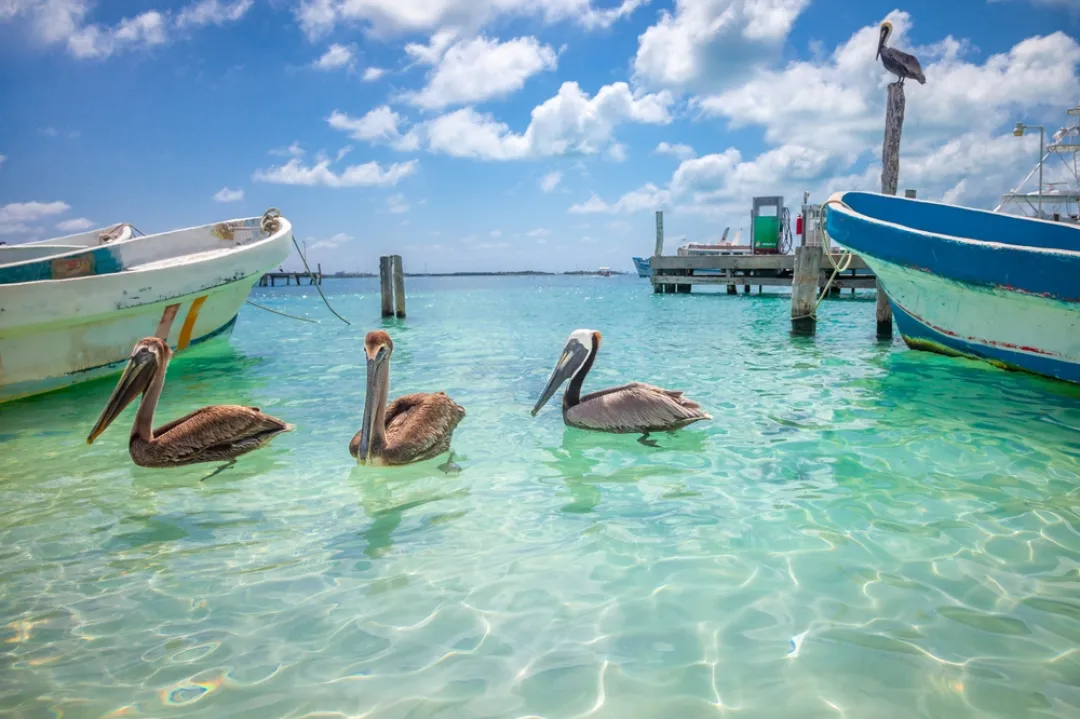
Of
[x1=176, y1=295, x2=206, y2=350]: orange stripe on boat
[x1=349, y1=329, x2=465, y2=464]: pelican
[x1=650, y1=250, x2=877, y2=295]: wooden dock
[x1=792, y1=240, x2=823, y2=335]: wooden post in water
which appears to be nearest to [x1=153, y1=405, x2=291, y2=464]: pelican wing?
[x1=349, y1=329, x2=465, y2=464]: pelican

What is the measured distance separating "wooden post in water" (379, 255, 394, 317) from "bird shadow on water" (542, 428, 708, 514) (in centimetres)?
1265

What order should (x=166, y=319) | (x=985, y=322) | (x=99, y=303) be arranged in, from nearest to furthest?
(x=985, y=322)
(x=99, y=303)
(x=166, y=319)

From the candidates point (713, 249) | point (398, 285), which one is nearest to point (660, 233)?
point (713, 249)

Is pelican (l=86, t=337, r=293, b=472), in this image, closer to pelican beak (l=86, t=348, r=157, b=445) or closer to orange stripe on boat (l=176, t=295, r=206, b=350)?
pelican beak (l=86, t=348, r=157, b=445)

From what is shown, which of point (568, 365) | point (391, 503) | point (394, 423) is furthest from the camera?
point (568, 365)

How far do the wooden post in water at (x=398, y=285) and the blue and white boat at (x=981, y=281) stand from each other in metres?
11.1

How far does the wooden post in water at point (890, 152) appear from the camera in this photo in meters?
10.7

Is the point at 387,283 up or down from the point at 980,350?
up

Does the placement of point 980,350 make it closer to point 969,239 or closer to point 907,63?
point 969,239

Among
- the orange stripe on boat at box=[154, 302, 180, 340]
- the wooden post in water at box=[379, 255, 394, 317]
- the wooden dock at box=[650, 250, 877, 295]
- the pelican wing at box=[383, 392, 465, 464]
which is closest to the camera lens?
the pelican wing at box=[383, 392, 465, 464]

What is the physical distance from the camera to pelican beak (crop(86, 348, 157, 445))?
473cm

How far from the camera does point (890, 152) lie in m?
10.8

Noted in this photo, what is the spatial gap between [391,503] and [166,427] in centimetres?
207

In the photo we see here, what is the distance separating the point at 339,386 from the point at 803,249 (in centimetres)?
789
